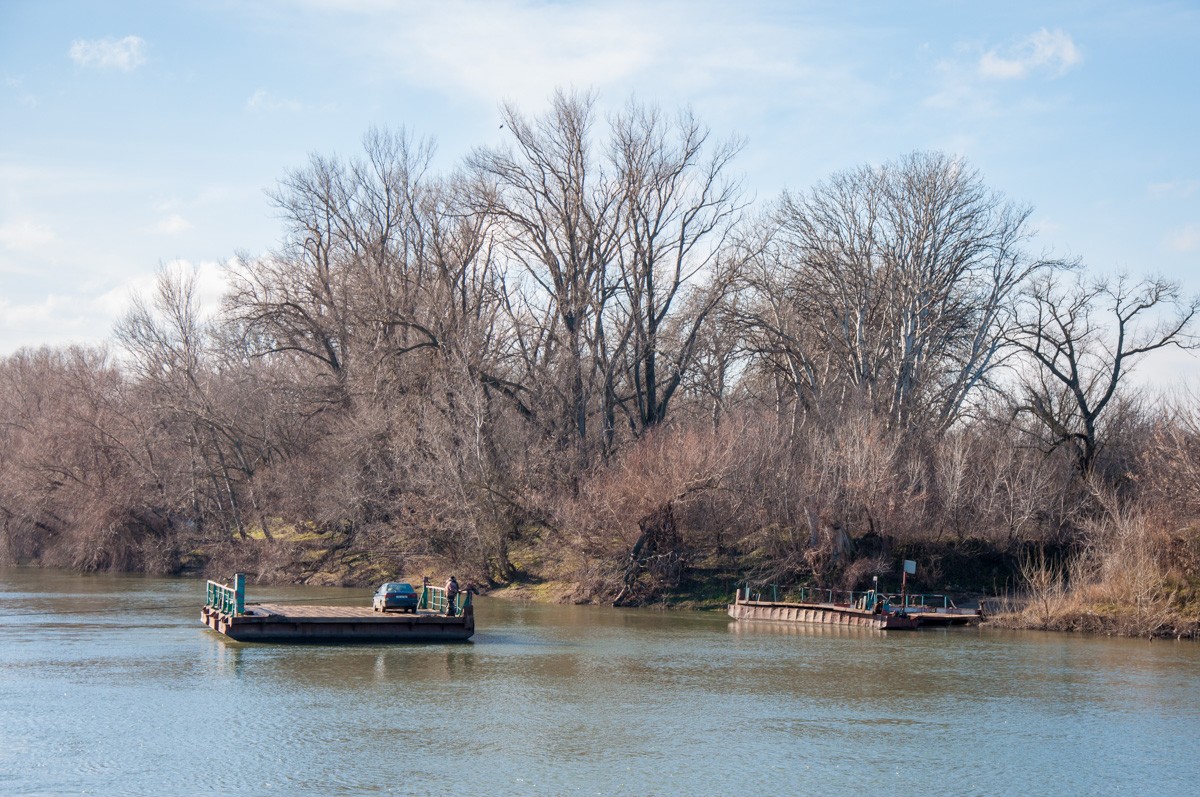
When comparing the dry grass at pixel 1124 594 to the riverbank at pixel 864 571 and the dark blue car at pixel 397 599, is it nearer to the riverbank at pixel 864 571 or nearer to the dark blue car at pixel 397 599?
the riverbank at pixel 864 571

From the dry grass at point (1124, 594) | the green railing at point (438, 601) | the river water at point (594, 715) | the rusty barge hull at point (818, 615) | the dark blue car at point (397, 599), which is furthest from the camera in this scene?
the rusty barge hull at point (818, 615)

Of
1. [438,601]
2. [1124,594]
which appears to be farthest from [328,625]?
[1124,594]

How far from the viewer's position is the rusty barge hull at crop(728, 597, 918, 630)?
4356 centimetres

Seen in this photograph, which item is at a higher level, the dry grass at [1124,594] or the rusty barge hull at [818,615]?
the dry grass at [1124,594]

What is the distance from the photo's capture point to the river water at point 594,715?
65.9 ft

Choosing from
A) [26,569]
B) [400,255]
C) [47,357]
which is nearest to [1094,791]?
[400,255]

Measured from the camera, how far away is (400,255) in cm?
6856

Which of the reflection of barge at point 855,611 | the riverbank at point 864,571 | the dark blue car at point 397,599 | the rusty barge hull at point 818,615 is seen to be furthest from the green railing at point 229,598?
the reflection of barge at point 855,611

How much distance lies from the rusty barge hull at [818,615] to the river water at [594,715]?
3.51m

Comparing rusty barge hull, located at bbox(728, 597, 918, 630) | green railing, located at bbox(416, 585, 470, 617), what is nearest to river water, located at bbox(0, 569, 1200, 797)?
green railing, located at bbox(416, 585, 470, 617)

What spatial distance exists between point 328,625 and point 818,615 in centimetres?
1889

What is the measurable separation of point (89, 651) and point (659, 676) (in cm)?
1580

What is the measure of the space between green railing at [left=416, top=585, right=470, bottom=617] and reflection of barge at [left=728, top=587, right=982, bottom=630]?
40.6 ft

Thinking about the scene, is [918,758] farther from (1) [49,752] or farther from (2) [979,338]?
(2) [979,338]
